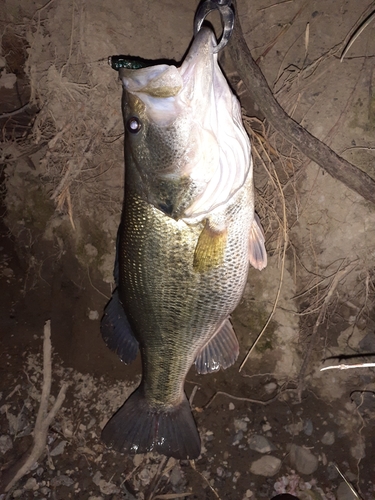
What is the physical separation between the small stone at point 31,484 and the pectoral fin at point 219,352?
1943 millimetres

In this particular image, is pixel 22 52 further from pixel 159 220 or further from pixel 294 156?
pixel 294 156

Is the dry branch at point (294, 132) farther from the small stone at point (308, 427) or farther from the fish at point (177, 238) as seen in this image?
the small stone at point (308, 427)

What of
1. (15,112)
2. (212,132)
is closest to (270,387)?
(212,132)

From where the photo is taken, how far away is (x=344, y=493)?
295 cm

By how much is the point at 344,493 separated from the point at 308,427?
548 mm

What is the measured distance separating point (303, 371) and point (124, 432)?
156 cm

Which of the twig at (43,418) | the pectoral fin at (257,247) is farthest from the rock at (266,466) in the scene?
the pectoral fin at (257,247)

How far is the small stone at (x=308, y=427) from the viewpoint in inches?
122

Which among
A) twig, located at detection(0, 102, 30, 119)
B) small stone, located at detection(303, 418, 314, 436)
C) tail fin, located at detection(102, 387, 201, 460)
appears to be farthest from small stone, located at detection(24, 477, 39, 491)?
twig, located at detection(0, 102, 30, 119)

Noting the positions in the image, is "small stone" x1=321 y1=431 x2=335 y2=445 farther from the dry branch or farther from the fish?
the dry branch

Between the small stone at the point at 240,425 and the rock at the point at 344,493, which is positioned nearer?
the rock at the point at 344,493

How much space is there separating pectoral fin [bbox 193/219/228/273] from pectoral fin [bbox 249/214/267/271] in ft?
0.90

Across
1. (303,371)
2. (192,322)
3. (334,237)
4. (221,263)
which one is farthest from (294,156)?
(303,371)

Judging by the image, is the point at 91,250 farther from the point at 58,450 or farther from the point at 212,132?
the point at 212,132
